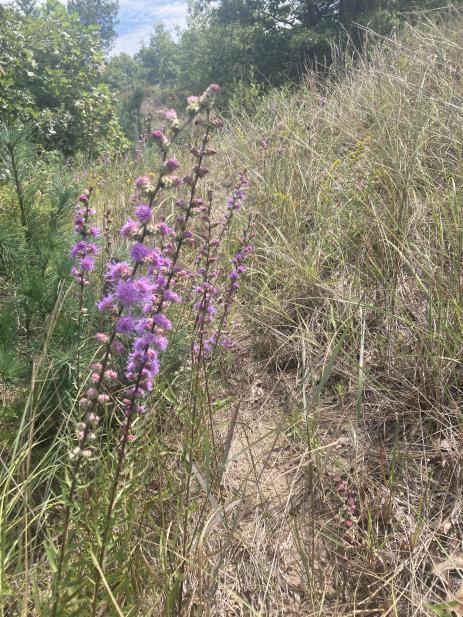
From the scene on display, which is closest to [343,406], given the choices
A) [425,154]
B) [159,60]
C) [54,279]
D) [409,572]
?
[409,572]

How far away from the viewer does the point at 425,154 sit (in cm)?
269

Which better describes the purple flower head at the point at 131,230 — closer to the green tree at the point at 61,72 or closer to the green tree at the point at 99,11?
the green tree at the point at 61,72

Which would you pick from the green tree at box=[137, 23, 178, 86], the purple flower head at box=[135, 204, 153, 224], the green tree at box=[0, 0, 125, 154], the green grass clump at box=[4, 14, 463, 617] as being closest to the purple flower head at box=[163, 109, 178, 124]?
the purple flower head at box=[135, 204, 153, 224]

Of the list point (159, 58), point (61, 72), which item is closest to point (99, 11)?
point (159, 58)

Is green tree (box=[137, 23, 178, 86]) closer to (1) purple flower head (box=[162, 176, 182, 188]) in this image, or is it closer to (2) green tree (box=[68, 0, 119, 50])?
(2) green tree (box=[68, 0, 119, 50])

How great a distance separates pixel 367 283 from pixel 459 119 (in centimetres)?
114

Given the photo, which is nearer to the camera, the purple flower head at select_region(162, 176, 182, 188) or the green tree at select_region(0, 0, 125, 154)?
the purple flower head at select_region(162, 176, 182, 188)

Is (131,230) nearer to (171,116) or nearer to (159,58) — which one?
(171,116)

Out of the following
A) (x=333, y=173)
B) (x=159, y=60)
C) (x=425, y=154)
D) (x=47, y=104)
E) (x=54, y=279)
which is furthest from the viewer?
(x=159, y=60)

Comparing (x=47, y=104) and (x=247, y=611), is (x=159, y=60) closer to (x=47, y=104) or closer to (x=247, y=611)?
(x=47, y=104)

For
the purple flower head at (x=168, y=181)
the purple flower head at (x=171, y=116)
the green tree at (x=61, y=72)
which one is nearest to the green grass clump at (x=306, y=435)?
the purple flower head at (x=168, y=181)

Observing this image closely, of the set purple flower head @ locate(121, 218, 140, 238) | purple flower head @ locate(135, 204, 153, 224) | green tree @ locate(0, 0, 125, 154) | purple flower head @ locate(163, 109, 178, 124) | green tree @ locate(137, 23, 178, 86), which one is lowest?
purple flower head @ locate(121, 218, 140, 238)

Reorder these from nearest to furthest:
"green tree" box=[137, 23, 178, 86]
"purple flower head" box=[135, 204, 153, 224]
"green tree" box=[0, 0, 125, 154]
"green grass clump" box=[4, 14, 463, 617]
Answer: "purple flower head" box=[135, 204, 153, 224] < "green grass clump" box=[4, 14, 463, 617] < "green tree" box=[0, 0, 125, 154] < "green tree" box=[137, 23, 178, 86]

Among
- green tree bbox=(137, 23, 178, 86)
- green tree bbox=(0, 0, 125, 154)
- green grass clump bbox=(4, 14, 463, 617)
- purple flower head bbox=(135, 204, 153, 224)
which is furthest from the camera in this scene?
green tree bbox=(137, 23, 178, 86)
